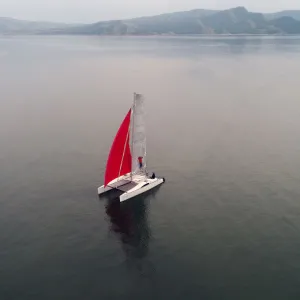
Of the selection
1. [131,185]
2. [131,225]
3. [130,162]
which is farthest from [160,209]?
[130,162]

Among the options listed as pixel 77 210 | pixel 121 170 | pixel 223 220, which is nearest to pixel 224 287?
pixel 223 220

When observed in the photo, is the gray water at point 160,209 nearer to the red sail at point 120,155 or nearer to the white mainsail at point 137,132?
the red sail at point 120,155

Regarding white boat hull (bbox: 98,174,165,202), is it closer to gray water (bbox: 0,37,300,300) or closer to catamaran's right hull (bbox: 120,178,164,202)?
catamaran's right hull (bbox: 120,178,164,202)

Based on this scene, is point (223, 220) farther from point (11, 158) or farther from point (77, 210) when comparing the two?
point (11, 158)

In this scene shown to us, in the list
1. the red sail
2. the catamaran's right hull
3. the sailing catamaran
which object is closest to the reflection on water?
the catamaran's right hull

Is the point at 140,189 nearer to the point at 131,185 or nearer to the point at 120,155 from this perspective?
the point at 131,185

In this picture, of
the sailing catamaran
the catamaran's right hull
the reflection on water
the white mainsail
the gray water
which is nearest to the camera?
the gray water

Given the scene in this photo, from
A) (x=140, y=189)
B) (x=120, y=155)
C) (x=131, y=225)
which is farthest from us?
(x=120, y=155)

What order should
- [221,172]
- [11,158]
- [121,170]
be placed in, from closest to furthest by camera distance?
[121,170] → [221,172] → [11,158]
